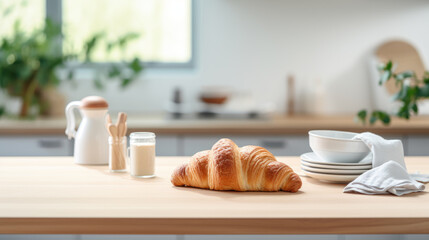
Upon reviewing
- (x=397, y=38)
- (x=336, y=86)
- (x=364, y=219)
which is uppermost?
(x=397, y=38)

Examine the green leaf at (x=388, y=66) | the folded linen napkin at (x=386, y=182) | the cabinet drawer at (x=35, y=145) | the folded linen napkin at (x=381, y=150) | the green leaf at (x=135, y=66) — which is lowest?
the cabinet drawer at (x=35, y=145)

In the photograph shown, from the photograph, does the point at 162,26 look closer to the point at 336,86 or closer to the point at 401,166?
the point at 336,86

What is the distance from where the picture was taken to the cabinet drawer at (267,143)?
9.11ft

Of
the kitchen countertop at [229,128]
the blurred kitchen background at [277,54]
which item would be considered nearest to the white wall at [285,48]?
the blurred kitchen background at [277,54]

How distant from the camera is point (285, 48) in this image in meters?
3.51

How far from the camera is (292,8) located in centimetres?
349

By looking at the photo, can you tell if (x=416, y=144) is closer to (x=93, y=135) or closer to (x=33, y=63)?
(x=93, y=135)

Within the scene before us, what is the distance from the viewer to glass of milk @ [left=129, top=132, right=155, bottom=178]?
1352 mm

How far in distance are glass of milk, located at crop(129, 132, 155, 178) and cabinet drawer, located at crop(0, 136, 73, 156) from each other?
1515mm

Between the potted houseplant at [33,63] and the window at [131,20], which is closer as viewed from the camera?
the potted houseplant at [33,63]

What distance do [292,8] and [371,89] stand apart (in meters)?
0.75

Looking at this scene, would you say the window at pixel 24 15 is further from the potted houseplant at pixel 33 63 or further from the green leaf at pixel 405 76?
the green leaf at pixel 405 76

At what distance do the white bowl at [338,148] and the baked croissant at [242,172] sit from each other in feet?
0.50

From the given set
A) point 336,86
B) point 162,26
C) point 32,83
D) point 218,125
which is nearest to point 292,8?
point 336,86
